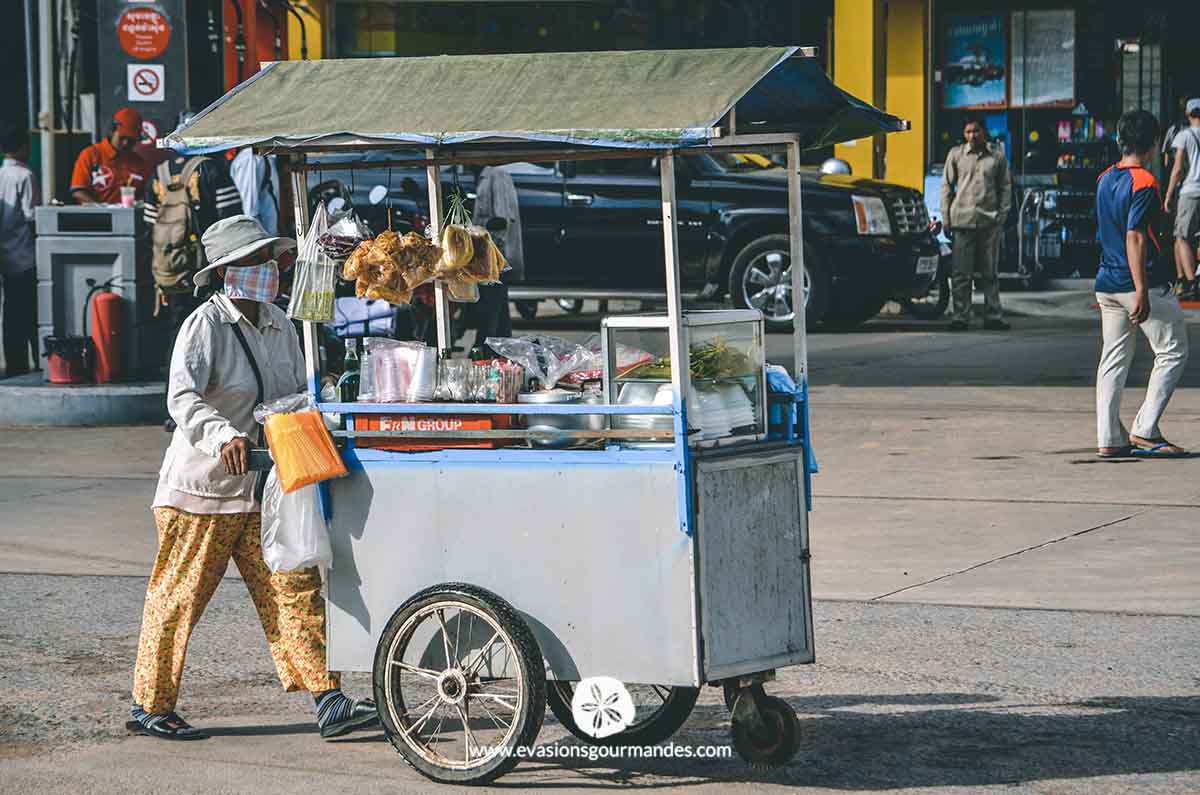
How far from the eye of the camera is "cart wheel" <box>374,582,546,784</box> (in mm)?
5297

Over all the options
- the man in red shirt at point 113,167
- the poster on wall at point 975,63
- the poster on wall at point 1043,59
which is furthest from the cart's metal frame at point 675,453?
the poster on wall at point 975,63

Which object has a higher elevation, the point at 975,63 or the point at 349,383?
the point at 975,63

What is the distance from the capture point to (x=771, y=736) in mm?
5445

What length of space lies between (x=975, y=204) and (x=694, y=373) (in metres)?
12.5

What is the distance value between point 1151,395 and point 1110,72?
1127 cm

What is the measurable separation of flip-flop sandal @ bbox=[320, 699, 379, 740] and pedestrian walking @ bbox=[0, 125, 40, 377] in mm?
9221

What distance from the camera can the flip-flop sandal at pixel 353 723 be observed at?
582 cm

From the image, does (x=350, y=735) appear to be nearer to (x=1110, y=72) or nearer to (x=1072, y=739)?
(x=1072, y=739)

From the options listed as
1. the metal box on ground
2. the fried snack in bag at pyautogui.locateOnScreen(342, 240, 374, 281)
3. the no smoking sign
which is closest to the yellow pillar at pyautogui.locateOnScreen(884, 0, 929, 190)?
the no smoking sign

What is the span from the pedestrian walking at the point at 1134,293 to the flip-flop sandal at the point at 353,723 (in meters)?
5.77

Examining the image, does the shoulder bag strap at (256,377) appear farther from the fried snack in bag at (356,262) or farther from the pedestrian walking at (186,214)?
the pedestrian walking at (186,214)

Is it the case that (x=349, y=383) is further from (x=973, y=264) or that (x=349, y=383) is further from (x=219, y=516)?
(x=973, y=264)

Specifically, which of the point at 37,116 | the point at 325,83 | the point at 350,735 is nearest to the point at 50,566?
the point at 350,735

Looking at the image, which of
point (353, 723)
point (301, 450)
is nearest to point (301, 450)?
point (301, 450)
